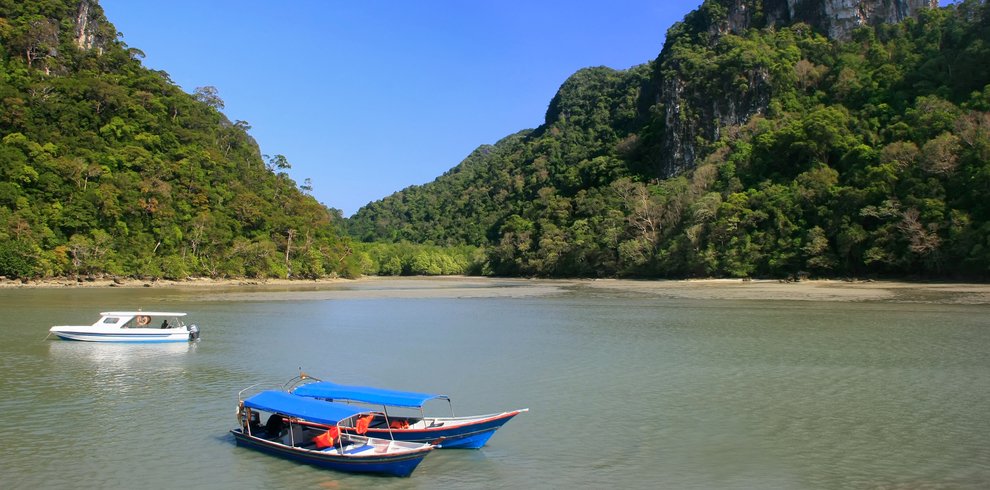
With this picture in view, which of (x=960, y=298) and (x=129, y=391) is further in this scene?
(x=960, y=298)

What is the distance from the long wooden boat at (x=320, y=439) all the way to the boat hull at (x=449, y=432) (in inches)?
9.4

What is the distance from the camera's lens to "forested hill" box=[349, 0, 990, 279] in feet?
173

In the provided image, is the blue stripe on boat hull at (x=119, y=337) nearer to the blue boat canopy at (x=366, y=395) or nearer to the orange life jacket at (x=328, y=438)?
the blue boat canopy at (x=366, y=395)

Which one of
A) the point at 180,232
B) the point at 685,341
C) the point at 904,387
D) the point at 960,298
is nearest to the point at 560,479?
the point at 904,387

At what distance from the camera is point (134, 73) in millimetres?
94750

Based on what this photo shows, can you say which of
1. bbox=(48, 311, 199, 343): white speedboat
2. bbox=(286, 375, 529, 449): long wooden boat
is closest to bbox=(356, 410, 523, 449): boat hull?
bbox=(286, 375, 529, 449): long wooden boat

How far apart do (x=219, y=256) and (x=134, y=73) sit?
3605 cm

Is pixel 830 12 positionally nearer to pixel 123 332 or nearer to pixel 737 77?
pixel 737 77

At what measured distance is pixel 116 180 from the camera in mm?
72250

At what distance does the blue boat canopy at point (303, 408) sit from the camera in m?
11.8

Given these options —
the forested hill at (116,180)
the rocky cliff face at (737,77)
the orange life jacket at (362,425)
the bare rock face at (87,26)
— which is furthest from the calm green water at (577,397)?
the bare rock face at (87,26)

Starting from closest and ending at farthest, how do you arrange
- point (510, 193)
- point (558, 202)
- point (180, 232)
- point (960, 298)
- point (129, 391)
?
1. point (129, 391)
2. point (960, 298)
3. point (180, 232)
4. point (558, 202)
5. point (510, 193)

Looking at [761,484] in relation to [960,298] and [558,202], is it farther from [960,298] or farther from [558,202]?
[558,202]

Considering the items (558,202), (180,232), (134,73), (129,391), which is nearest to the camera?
(129,391)
